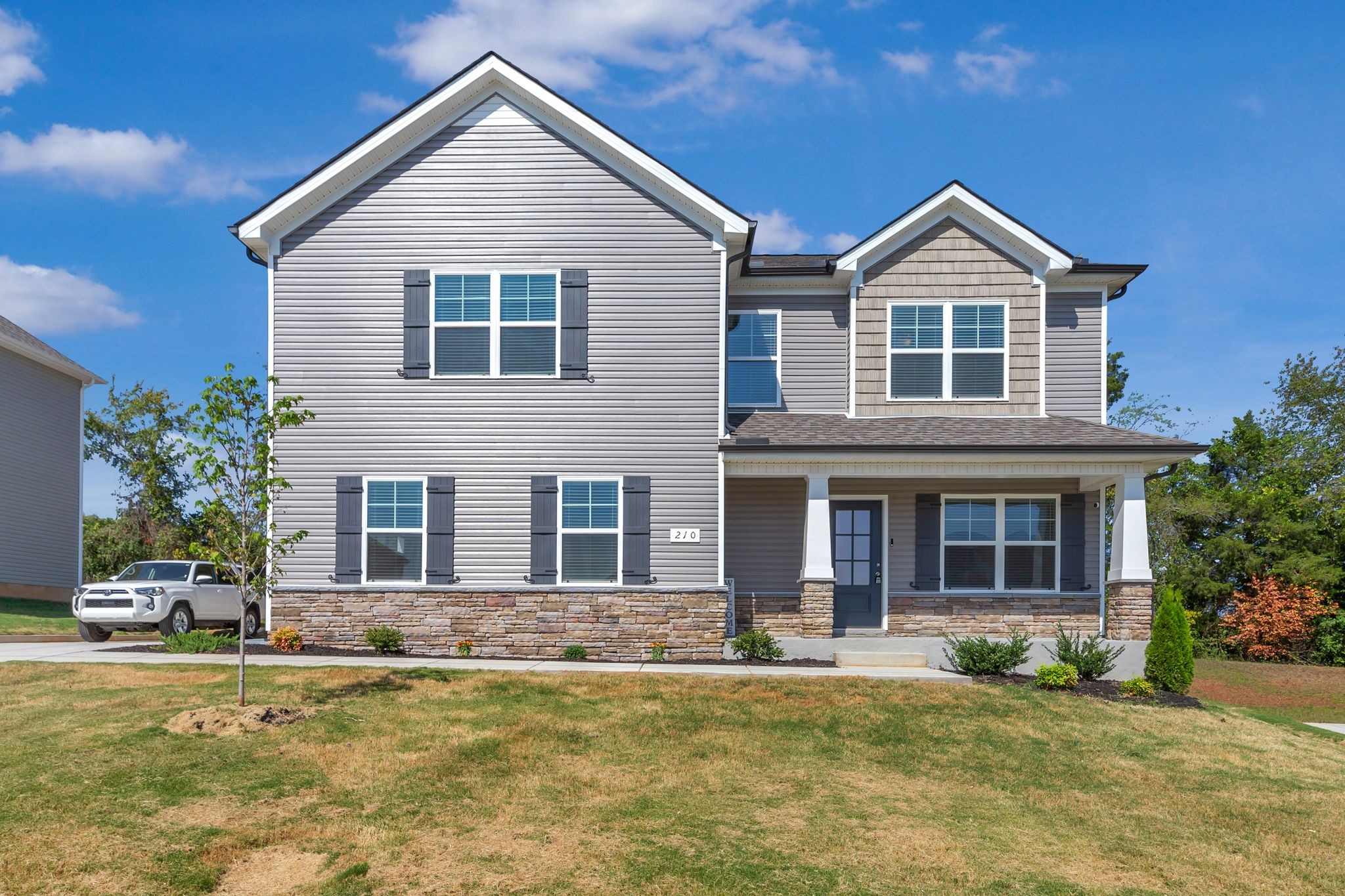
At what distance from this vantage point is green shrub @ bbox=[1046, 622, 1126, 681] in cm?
1541

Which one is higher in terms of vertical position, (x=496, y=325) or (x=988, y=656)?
(x=496, y=325)

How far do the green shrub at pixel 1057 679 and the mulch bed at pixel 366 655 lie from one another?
2959 mm

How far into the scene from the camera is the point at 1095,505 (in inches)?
727

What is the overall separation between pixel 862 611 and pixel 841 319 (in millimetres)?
5211

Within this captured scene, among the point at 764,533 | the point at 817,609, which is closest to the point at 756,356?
the point at 764,533

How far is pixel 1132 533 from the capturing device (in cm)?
1664

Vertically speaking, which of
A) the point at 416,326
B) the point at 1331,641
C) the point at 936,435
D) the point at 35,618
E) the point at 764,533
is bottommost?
the point at 1331,641

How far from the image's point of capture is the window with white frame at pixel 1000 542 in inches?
717

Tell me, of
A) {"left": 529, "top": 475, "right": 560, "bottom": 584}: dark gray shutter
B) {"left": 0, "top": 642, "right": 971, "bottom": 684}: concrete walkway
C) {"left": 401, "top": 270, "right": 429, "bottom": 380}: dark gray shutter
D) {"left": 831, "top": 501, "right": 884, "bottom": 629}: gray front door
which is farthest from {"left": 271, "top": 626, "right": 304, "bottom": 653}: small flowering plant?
{"left": 831, "top": 501, "right": 884, "bottom": 629}: gray front door

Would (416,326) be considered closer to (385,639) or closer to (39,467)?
(385,639)

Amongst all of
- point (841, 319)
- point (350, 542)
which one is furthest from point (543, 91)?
point (350, 542)

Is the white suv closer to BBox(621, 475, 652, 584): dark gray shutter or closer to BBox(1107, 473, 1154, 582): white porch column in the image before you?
BBox(621, 475, 652, 584): dark gray shutter

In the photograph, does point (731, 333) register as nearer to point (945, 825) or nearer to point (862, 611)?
point (862, 611)

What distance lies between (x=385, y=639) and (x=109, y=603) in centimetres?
517
